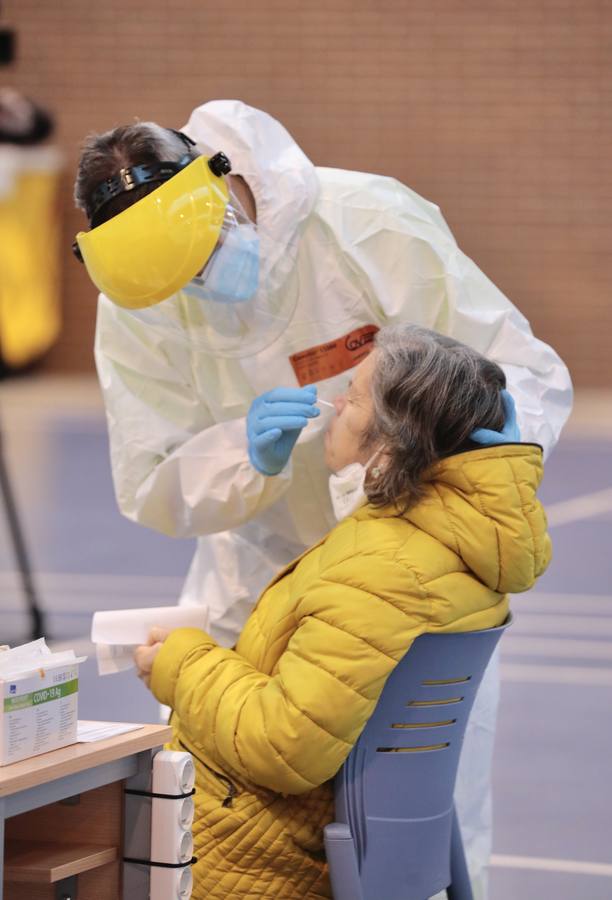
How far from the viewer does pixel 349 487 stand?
206 cm

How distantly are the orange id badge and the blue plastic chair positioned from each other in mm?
740

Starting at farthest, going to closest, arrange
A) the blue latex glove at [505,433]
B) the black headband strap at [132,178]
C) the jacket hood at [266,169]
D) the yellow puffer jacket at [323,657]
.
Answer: the jacket hood at [266,169]
the black headband strap at [132,178]
the blue latex glove at [505,433]
the yellow puffer jacket at [323,657]

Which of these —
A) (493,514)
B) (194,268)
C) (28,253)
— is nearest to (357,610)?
(493,514)

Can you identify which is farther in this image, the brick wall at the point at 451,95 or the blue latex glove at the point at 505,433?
the brick wall at the point at 451,95

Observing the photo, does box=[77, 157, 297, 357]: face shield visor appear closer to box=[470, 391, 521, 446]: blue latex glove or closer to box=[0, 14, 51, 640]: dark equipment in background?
box=[470, 391, 521, 446]: blue latex glove

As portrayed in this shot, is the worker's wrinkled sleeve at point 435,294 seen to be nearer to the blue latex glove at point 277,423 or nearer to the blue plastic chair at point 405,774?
the blue latex glove at point 277,423

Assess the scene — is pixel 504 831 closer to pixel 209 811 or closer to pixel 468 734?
pixel 468 734

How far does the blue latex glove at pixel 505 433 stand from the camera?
6.33 feet

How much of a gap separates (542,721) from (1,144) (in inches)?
370

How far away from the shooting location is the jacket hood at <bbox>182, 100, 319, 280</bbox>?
234 centimetres

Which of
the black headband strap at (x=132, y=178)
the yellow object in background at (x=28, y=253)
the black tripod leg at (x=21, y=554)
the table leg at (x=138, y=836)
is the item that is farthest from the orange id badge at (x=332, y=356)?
the yellow object in background at (x=28, y=253)

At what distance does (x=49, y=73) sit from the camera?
481 inches

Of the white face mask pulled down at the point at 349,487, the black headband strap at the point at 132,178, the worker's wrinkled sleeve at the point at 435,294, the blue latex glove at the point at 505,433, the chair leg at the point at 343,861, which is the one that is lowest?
the chair leg at the point at 343,861

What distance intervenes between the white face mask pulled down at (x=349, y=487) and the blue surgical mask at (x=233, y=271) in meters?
0.43
